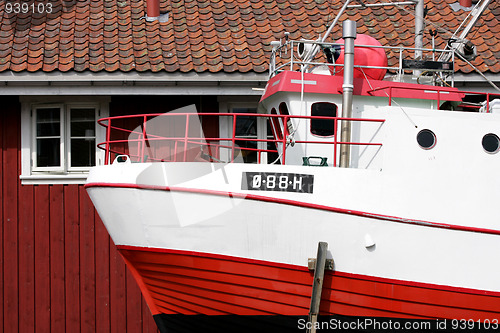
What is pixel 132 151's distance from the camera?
981 cm

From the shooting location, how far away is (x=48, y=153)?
33.5 ft

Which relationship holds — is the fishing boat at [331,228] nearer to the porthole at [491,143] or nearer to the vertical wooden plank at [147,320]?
the porthole at [491,143]

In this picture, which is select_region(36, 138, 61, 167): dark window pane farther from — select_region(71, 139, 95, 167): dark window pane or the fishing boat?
the fishing boat

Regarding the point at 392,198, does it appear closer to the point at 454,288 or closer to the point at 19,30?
the point at 454,288

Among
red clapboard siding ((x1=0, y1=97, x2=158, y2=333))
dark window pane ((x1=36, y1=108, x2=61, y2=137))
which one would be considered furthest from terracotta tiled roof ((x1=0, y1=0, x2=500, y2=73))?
red clapboard siding ((x1=0, y1=97, x2=158, y2=333))

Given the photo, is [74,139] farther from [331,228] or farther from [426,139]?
[426,139]

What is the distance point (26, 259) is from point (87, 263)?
0.92 meters

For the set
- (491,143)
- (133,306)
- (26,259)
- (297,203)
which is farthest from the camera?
(133,306)

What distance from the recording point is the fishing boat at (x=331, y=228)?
7.13m

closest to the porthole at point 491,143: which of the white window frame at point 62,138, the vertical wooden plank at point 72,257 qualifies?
the white window frame at point 62,138

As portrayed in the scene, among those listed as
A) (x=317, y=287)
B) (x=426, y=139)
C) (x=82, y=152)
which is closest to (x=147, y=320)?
(x=82, y=152)

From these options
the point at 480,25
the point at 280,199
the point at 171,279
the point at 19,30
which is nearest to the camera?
the point at 280,199

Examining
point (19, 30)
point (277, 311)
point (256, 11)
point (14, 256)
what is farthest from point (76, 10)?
point (277, 311)

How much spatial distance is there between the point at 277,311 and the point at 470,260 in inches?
87.9
